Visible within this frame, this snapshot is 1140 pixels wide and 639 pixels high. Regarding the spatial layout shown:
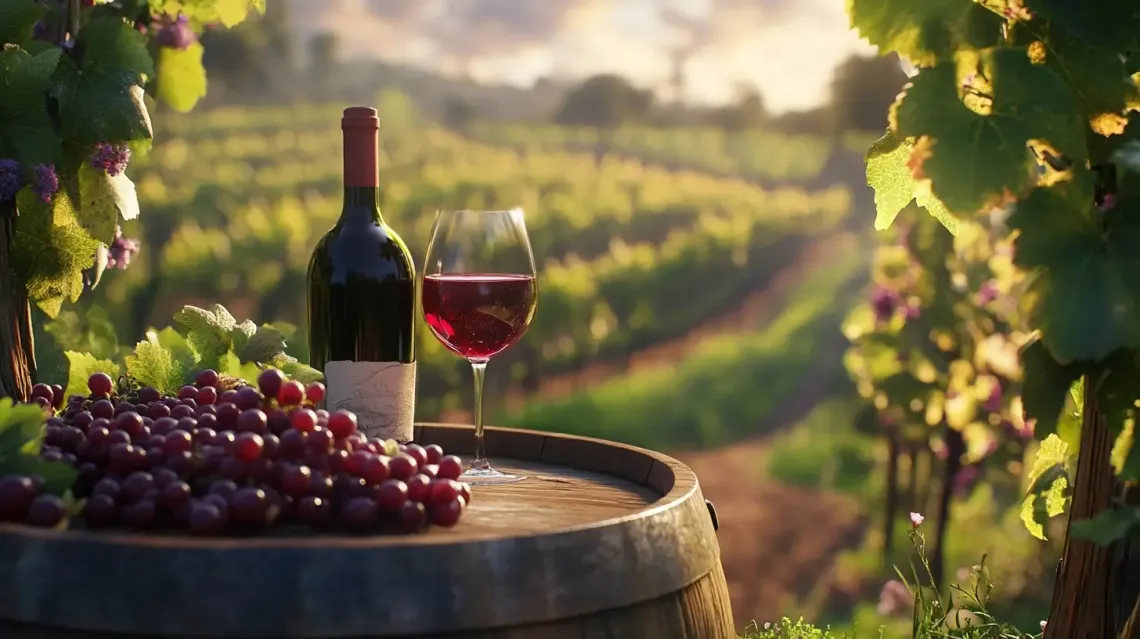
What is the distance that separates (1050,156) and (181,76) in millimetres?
2289

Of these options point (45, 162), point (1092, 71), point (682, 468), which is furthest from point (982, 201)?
point (45, 162)

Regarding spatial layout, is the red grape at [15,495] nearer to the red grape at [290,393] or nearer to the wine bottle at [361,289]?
the red grape at [290,393]

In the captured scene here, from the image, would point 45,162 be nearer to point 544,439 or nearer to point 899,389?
point 544,439

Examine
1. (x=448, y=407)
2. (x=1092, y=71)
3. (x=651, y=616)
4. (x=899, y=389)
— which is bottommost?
(x=448, y=407)

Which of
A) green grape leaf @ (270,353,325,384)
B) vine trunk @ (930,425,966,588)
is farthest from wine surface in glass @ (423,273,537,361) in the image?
vine trunk @ (930,425,966,588)

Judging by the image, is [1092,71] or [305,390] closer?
[1092,71]

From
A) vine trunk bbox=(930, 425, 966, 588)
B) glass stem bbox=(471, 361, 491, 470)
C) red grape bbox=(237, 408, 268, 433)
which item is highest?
red grape bbox=(237, 408, 268, 433)

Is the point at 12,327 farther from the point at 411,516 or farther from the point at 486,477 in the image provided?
the point at 411,516

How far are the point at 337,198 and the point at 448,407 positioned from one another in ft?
13.8

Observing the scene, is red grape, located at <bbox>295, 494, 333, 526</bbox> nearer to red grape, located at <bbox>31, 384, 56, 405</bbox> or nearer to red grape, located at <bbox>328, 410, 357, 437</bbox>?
red grape, located at <bbox>328, 410, 357, 437</bbox>

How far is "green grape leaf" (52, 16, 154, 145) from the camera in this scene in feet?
7.54

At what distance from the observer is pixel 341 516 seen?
152 cm

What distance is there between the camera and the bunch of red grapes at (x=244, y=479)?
147 cm

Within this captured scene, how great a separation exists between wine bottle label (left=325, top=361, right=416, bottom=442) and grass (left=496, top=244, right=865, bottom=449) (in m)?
7.59
